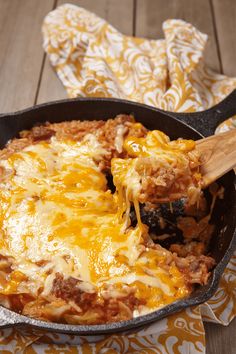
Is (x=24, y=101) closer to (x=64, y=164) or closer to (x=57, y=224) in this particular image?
(x=64, y=164)

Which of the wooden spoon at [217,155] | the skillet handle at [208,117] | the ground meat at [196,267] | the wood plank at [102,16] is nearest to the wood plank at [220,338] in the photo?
the ground meat at [196,267]

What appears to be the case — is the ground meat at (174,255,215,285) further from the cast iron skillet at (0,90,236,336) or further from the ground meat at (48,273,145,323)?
the ground meat at (48,273,145,323)

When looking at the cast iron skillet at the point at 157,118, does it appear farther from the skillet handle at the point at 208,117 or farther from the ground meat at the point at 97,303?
the ground meat at the point at 97,303

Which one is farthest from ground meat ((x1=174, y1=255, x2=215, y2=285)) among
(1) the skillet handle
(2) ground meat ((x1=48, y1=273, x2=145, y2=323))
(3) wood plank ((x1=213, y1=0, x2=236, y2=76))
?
(3) wood plank ((x1=213, y1=0, x2=236, y2=76))

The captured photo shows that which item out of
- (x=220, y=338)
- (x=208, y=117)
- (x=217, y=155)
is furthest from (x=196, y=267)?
(x=208, y=117)

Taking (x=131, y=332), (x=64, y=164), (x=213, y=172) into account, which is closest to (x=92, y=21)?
(x=64, y=164)

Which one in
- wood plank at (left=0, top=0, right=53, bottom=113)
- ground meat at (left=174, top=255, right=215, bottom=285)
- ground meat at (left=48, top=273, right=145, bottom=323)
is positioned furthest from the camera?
wood plank at (left=0, top=0, right=53, bottom=113)
